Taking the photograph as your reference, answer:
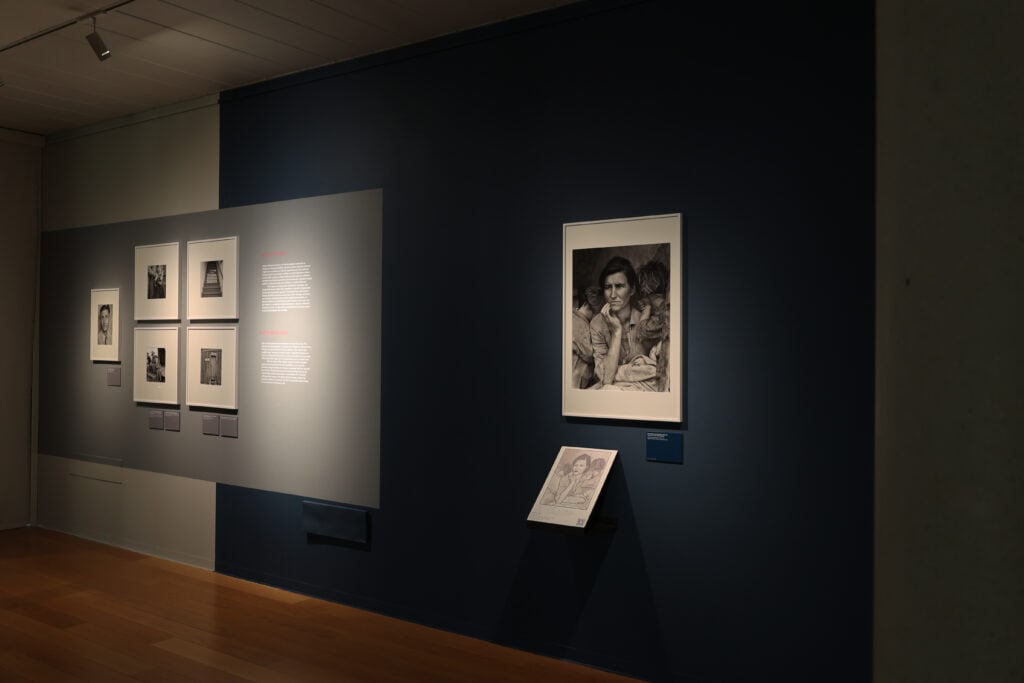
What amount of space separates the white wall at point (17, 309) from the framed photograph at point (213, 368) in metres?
2.55

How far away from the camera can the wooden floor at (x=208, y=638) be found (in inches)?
179

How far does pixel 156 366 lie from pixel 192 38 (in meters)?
2.92

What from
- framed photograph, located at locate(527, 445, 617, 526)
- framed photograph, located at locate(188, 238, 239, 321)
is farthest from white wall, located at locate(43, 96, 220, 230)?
framed photograph, located at locate(527, 445, 617, 526)

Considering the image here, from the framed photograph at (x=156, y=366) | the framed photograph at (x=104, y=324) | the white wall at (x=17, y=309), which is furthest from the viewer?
the white wall at (x=17, y=309)

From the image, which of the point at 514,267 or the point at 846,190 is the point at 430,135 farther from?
the point at 846,190

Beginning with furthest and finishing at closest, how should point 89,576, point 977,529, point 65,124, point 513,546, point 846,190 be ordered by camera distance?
1. point 65,124
2. point 89,576
3. point 513,546
4. point 846,190
5. point 977,529

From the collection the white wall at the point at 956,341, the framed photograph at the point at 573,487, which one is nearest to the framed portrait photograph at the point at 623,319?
the framed photograph at the point at 573,487

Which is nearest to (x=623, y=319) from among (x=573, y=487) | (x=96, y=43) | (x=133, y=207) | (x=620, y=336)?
(x=620, y=336)

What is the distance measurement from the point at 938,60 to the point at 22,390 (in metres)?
9.03

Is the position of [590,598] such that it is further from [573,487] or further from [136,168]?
[136,168]

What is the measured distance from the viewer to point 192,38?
18.2ft

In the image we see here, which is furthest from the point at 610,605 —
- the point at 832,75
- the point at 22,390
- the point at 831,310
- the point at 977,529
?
the point at 22,390

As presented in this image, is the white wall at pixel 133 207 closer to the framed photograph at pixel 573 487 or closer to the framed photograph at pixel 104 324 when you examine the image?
the framed photograph at pixel 104 324

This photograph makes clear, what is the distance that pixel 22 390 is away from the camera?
8.29m
